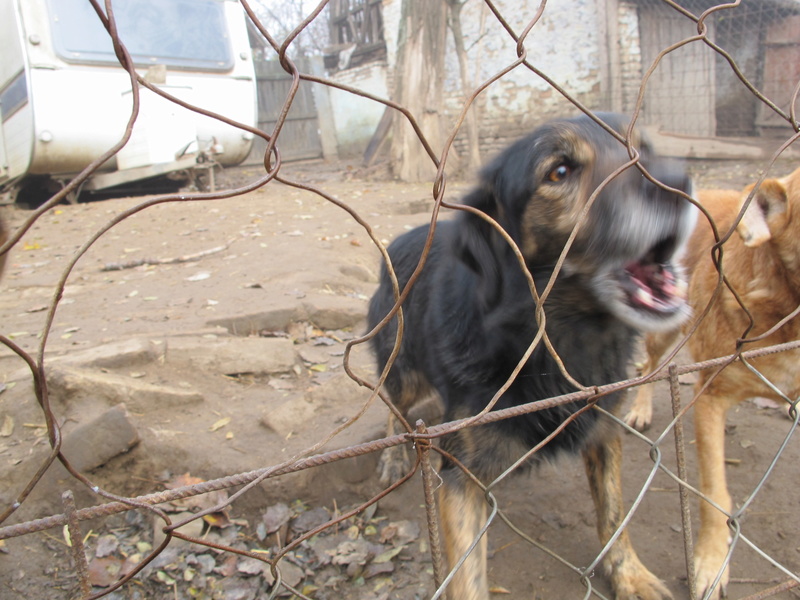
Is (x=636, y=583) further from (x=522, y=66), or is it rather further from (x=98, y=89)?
(x=522, y=66)

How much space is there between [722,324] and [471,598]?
55.8 inches

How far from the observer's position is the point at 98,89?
8273mm

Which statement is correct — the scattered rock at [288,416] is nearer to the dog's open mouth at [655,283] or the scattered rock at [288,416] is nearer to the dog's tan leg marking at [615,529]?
the dog's tan leg marking at [615,529]

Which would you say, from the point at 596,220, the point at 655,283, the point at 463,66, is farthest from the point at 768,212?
the point at 463,66

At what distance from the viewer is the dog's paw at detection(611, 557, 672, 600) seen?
6.66ft

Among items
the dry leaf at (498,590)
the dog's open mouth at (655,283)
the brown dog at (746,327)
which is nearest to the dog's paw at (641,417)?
the brown dog at (746,327)

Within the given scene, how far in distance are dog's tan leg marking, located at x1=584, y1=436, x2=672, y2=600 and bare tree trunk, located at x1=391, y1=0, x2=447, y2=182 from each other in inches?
348

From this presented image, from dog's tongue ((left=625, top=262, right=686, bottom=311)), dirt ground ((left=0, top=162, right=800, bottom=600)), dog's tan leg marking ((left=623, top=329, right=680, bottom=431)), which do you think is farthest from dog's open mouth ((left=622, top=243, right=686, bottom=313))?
dog's tan leg marking ((left=623, top=329, right=680, bottom=431))

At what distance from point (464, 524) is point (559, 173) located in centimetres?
112

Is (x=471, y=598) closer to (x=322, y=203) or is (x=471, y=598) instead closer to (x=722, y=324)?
(x=722, y=324)

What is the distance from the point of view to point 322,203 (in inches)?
328

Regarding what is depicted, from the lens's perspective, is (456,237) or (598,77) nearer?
(456,237)

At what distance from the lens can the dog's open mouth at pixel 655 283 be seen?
1.77 metres

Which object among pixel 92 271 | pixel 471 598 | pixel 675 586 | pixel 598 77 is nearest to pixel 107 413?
pixel 471 598
